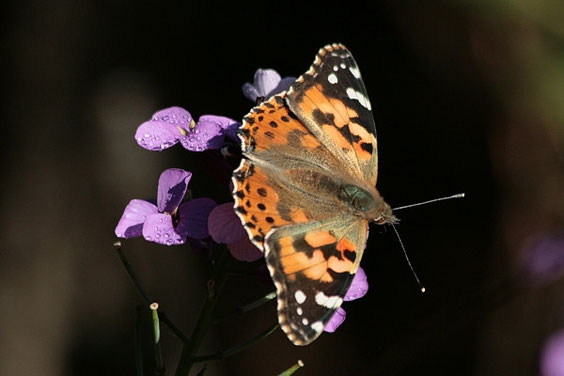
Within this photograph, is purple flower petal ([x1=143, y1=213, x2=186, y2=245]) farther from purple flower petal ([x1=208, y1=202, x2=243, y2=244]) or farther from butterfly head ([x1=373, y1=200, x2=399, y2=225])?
butterfly head ([x1=373, y1=200, x2=399, y2=225])

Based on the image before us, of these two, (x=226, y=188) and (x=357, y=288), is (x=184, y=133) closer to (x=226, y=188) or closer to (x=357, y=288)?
(x=357, y=288)
